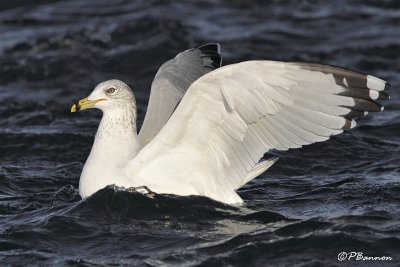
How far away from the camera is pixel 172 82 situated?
31.3 ft

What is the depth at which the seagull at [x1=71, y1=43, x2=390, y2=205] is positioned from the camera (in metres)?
7.47

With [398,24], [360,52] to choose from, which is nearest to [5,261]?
[360,52]

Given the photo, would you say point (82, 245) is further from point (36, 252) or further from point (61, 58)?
point (61, 58)

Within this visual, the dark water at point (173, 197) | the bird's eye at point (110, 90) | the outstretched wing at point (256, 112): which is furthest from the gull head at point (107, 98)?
the dark water at point (173, 197)

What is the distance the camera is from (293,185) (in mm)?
9633

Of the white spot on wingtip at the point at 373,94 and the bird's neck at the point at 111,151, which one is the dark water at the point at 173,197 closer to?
the bird's neck at the point at 111,151

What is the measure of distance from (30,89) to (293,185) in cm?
552

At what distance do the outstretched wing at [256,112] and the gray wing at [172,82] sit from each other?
895mm

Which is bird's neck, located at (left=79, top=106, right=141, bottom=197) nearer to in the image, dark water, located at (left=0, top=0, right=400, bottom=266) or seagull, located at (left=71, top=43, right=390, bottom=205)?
seagull, located at (left=71, top=43, right=390, bottom=205)

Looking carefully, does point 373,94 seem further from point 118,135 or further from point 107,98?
point 107,98

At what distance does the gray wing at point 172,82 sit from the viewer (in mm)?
8984

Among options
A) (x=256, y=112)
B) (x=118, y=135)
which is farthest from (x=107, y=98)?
(x=256, y=112)

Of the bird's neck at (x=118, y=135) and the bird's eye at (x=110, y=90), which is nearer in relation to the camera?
the bird's neck at (x=118, y=135)

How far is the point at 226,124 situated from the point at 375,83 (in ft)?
4.21
